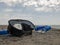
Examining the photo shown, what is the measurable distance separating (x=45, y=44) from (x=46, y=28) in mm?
12430

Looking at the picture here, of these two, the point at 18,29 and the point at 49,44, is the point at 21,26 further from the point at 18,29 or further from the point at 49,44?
the point at 49,44

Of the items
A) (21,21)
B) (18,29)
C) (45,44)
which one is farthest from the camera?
(21,21)

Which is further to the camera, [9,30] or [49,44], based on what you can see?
[9,30]

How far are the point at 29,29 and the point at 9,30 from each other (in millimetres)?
2077

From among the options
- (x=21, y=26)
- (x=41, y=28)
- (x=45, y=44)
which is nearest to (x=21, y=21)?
(x=21, y=26)

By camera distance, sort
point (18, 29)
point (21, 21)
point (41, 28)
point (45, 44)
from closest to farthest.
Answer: point (45, 44) < point (18, 29) < point (21, 21) < point (41, 28)

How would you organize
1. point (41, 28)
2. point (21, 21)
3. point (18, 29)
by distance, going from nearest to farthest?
point (18, 29) < point (21, 21) < point (41, 28)

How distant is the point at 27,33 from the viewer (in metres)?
22.1

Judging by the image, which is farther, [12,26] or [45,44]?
[12,26]

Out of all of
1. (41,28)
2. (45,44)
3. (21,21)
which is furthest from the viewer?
(41,28)

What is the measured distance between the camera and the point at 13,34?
70.7ft

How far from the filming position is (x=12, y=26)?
69.5 feet

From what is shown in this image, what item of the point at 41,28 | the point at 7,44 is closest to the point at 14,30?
the point at 7,44

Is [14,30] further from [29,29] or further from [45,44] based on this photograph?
[45,44]
